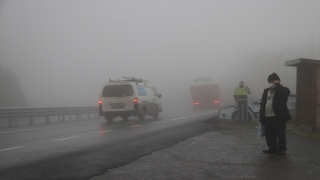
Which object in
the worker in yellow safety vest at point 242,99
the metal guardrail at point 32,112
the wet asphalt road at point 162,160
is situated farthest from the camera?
the metal guardrail at point 32,112

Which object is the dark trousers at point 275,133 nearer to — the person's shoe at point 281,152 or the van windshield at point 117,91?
the person's shoe at point 281,152

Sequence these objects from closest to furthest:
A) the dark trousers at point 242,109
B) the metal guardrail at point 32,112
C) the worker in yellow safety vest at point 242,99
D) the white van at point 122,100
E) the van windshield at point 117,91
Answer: the worker in yellow safety vest at point 242,99 < the dark trousers at point 242,109 < the white van at point 122,100 < the van windshield at point 117,91 < the metal guardrail at point 32,112

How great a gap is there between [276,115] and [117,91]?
13466 millimetres

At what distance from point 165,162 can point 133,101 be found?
1351 centimetres

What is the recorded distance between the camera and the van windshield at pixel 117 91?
70.4 feet

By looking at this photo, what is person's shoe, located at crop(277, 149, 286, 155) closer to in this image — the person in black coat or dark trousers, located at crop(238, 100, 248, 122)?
the person in black coat

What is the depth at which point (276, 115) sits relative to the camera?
8.89 meters

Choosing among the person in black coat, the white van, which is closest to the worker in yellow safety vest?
the white van

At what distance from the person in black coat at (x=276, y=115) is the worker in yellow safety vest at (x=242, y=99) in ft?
30.0

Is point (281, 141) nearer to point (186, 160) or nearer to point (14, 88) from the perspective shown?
point (186, 160)

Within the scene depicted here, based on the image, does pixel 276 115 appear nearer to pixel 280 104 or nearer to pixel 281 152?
pixel 280 104

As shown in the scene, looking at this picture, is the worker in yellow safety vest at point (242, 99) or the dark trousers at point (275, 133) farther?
the worker in yellow safety vest at point (242, 99)

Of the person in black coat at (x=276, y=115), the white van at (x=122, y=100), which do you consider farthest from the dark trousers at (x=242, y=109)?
the person in black coat at (x=276, y=115)

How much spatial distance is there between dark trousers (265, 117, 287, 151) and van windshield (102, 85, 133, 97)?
12.9m
